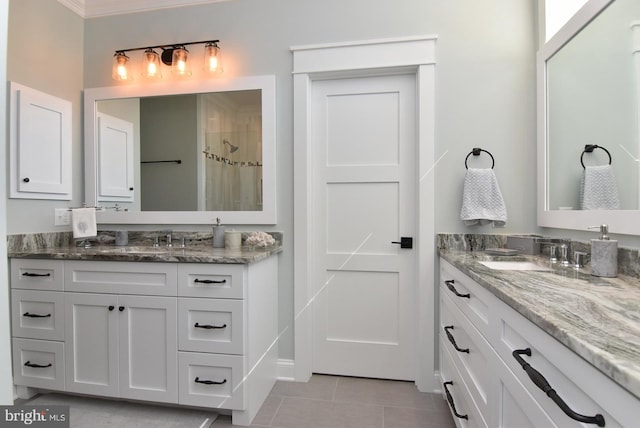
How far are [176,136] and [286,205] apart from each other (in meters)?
1.01

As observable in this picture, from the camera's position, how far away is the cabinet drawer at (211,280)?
173 centimetres

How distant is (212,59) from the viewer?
227cm

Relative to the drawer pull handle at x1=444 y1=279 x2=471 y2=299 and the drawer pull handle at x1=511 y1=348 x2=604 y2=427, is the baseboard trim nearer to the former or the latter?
the drawer pull handle at x1=444 y1=279 x2=471 y2=299

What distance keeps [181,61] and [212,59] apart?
0.80ft

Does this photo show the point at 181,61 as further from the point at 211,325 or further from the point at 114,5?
the point at 211,325

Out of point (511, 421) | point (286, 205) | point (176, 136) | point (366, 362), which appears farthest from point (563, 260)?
point (176, 136)

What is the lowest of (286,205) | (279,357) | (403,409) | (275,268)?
(403,409)

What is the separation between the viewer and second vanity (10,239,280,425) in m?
1.74

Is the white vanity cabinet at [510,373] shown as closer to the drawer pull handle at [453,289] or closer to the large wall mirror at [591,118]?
the drawer pull handle at [453,289]

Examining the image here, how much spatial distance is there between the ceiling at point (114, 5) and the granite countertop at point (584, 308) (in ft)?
8.58

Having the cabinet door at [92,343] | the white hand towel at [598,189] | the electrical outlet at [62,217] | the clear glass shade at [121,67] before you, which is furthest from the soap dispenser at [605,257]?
the electrical outlet at [62,217]

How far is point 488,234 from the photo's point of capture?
2055mm

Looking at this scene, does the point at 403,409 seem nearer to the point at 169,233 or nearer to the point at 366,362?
the point at 366,362

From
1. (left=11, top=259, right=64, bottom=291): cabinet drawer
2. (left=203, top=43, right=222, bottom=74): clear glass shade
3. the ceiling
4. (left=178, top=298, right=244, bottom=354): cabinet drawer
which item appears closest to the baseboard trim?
(left=178, top=298, right=244, bottom=354): cabinet drawer
